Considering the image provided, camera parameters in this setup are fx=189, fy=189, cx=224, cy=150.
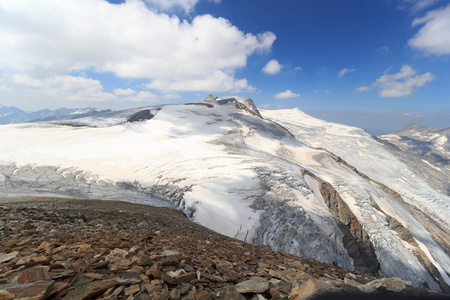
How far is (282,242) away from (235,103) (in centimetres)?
5924

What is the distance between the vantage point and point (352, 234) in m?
19.0

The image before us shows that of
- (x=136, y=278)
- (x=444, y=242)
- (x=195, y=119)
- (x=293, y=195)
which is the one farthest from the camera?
(x=195, y=119)

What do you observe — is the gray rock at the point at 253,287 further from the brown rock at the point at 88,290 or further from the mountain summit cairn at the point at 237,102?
the mountain summit cairn at the point at 237,102

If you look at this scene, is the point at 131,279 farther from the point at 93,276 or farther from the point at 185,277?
the point at 185,277

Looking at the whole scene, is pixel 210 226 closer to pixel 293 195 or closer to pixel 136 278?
pixel 293 195

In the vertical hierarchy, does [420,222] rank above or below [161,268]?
below

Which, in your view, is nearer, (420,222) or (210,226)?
(210,226)

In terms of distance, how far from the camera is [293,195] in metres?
19.4

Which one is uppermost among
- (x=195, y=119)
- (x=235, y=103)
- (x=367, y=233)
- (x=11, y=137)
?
(x=235, y=103)

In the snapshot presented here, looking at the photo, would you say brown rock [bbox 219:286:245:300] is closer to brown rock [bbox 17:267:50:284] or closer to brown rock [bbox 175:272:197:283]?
brown rock [bbox 175:272:197:283]

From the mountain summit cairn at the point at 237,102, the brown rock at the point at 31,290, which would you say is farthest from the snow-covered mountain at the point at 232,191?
the mountain summit cairn at the point at 237,102

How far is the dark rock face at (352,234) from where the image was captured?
16.9m

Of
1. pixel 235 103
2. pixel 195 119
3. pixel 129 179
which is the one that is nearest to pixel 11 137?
pixel 129 179

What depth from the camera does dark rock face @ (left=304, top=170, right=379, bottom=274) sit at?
16.9 m
